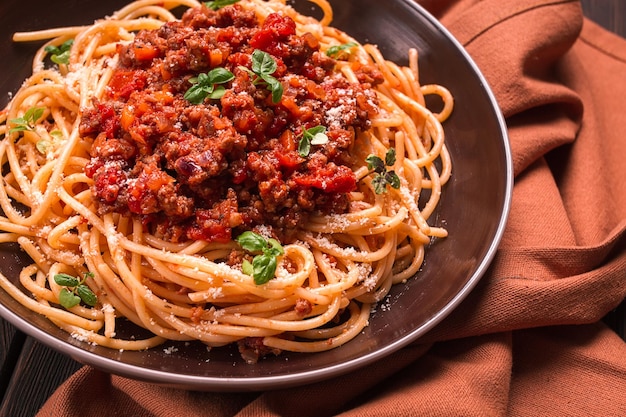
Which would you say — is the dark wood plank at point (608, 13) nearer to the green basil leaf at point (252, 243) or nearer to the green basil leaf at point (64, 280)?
the green basil leaf at point (252, 243)

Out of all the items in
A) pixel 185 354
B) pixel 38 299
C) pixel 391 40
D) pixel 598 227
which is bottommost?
pixel 598 227

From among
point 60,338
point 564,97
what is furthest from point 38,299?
point 564,97

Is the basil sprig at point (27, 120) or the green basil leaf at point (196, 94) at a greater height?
the green basil leaf at point (196, 94)

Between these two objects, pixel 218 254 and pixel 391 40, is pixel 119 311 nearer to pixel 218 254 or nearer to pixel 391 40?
pixel 218 254

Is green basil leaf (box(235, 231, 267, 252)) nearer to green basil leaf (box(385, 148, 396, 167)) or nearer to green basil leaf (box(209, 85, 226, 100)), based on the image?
green basil leaf (box(209, 85, 226, 100))

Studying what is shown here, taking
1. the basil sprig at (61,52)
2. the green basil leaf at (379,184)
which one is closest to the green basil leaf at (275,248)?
the green basil leaf at (379,184)

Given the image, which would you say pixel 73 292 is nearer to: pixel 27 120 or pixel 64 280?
pixel 64 280

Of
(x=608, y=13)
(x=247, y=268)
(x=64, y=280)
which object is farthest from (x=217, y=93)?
(x=608, y=13)
